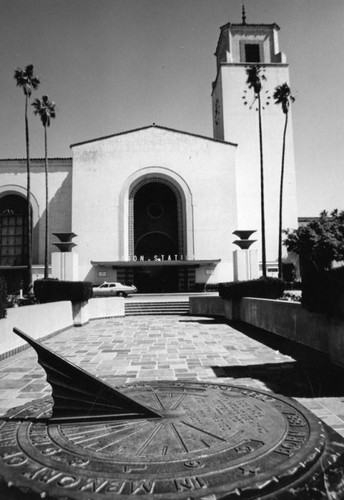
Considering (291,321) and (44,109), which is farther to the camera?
(44,109)

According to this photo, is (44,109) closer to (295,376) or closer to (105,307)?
(105,307)

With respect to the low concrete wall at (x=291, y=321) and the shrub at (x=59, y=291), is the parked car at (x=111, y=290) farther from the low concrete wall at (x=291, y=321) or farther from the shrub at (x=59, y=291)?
the low concrete wall at (x=291, y=321)

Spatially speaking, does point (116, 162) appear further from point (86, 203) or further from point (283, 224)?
point (283, 224)

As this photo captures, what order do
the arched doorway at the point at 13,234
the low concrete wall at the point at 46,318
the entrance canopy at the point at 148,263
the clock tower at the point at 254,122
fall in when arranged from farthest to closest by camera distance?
1. the clock tower at the point at 254,122
2. the arched doorway at the point at 13,234
3. the entrance canopy at the point at 148,263
4. the low concrete wall at the point at 46,318

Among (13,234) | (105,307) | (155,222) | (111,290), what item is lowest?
(105,307)

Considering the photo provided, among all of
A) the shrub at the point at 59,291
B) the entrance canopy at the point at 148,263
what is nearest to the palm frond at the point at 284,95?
the entrance canopy at the point at 148,263

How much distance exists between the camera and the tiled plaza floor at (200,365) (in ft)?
15.6

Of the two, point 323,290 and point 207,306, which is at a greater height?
point 323,290

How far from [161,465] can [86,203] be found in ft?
105

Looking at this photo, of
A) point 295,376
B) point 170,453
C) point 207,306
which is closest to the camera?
point 170,453

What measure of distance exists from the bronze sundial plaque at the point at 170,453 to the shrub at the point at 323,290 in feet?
9.53

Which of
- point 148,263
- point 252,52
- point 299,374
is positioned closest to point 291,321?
point 299,374

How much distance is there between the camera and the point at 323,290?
633 cm

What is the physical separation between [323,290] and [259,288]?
7606 millimetres
